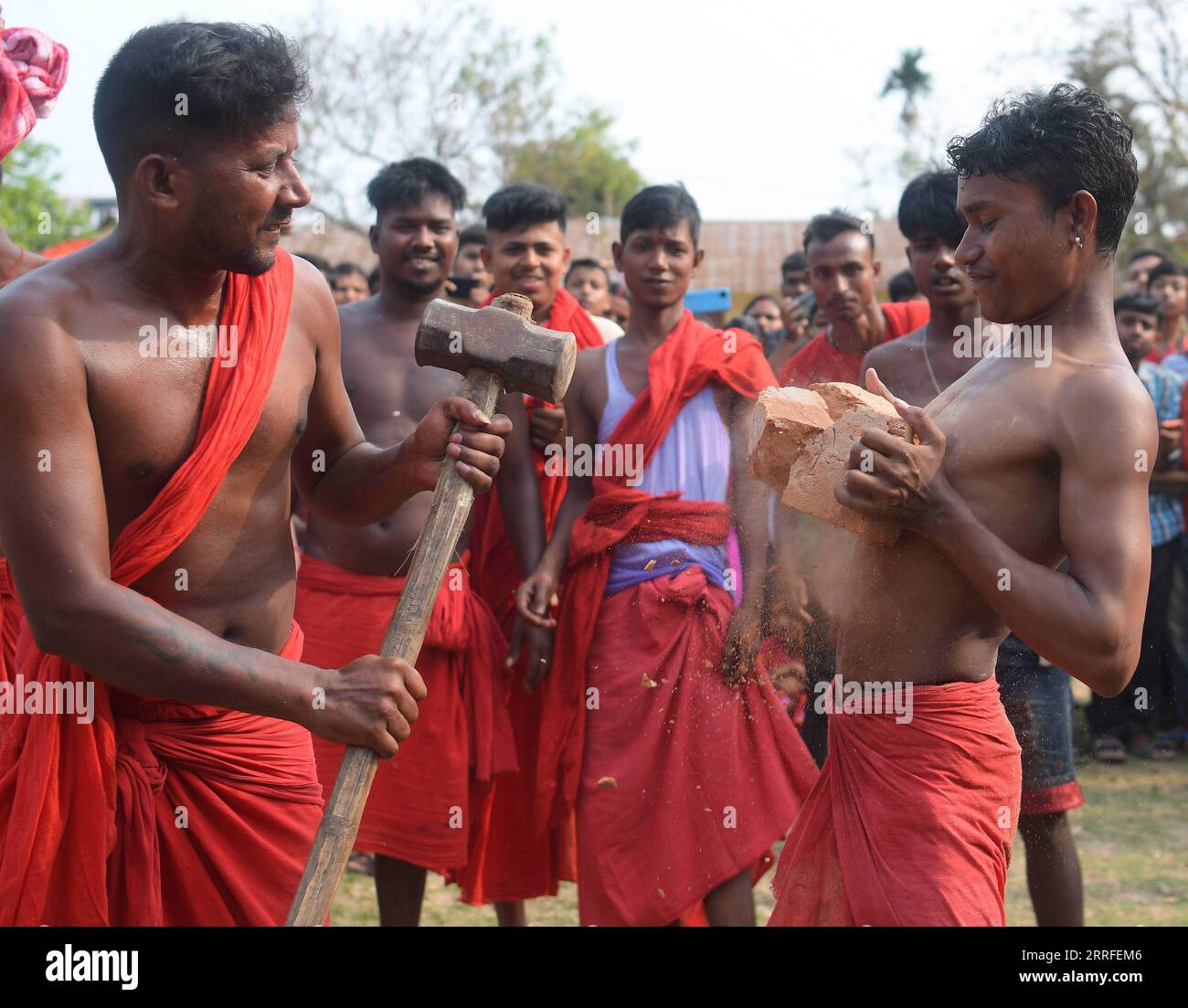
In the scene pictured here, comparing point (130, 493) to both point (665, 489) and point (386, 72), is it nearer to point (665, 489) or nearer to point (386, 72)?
point (665, 489)

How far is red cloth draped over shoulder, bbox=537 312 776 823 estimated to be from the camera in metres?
4.64

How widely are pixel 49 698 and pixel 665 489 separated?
2.51 metres

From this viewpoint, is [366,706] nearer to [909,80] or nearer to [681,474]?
[681,474]

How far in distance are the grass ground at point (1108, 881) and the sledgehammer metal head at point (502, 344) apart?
3042 millimetres

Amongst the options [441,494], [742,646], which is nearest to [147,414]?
[441,494]

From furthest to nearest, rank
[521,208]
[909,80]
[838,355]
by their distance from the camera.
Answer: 1. [909,80]
2. [521,208]
3. [838,355]

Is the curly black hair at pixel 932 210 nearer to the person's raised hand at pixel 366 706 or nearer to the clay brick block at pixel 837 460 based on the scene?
the clay brick block at pixel 837 460

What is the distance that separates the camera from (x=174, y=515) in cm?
267

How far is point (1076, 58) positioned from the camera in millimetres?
21562

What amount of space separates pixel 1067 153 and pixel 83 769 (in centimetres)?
243

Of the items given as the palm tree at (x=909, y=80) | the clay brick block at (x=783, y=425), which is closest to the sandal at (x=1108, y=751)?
the clay brick block at (x=783, y=425)
